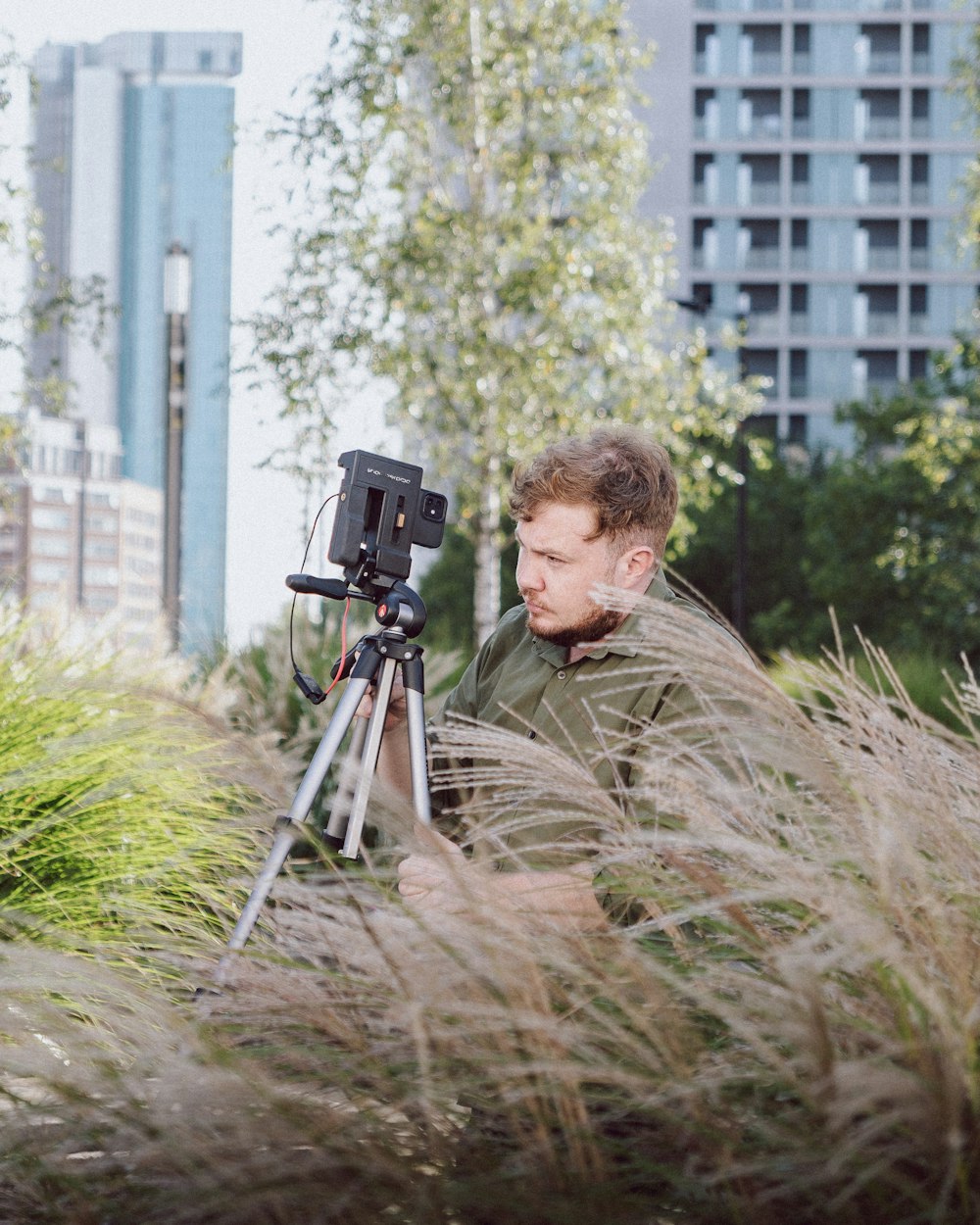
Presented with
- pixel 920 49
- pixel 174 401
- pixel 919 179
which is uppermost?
pixel 920 49

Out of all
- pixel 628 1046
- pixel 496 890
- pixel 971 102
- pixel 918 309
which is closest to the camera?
pixel 628 1046

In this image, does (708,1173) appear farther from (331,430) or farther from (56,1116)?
(331,430)

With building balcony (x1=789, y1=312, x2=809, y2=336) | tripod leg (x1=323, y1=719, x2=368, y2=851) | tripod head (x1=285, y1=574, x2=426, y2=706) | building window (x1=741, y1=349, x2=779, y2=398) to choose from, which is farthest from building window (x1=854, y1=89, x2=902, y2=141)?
tripod leg (x1=323, y1=719, x2=368, y2=851)

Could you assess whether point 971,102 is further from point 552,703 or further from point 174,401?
point 552,703

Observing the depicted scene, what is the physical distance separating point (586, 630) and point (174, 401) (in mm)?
8854

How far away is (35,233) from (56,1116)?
13797mm

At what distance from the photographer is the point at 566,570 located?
2.74 metres

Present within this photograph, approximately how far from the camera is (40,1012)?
1.48 metres

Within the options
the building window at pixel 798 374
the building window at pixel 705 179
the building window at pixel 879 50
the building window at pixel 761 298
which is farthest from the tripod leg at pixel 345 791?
the building window at pixel 879 50

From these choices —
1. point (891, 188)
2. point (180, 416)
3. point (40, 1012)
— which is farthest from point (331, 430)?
point (891, 188)

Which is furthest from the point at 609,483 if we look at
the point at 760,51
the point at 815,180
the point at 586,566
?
the point at 760,51

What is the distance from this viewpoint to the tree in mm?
14797

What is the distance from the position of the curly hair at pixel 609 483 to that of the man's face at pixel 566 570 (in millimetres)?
24

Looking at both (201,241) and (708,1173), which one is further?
(201,241)
